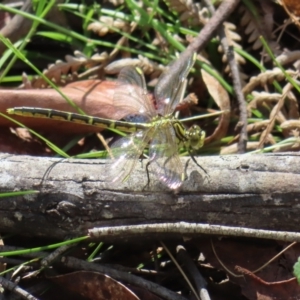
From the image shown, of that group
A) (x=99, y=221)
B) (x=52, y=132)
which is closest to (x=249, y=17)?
(x=52, y=132)

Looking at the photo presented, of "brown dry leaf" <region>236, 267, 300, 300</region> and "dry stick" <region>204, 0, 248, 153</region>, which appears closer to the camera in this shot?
"brown dry leaf" <region>236, 267, 300, 300</region>

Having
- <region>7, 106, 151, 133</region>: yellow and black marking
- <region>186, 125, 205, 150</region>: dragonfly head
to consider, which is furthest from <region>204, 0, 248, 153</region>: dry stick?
<region>7, 106, 151, 133</region>: yellow and black marking

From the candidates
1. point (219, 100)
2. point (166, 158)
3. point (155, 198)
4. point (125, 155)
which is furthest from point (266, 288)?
point (219, 100)

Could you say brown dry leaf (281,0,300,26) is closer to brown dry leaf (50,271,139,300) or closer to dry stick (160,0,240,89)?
dry stick (160,0,240,89)

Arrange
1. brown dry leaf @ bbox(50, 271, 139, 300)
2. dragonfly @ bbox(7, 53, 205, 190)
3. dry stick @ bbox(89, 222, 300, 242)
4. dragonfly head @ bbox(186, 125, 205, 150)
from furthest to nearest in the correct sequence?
dragonfly head @ bbox(186, 125, 205, 150) → dragonfly @ bbox(7, 53, 205, 190) → brown dry leaf @ bbox(50, 271, 139, 300) → dry stick @ bbox(89, 222, 300, 242)

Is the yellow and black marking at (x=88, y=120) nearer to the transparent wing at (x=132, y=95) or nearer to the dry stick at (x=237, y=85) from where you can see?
the transparent wing at (x=132, y=95)

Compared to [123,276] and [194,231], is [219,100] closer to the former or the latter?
[194,231]
